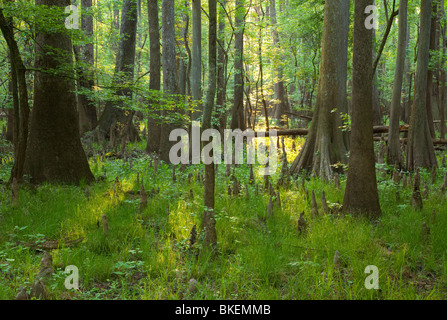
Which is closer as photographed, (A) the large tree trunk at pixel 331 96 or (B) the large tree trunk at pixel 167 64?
(A) the large tree trunk at pixel 331 96

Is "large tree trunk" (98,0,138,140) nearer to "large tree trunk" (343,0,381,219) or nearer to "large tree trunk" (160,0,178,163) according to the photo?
"large tree trunk" (160,0,178,163)

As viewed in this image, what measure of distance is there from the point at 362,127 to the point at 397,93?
4436mm

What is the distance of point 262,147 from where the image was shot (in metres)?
12.8

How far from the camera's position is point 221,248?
387 cm

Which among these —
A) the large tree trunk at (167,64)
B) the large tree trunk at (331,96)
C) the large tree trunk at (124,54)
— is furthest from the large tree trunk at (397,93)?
the large tree trunk at (124,54)

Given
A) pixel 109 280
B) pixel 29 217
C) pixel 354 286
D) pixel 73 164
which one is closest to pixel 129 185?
pixel 73 164

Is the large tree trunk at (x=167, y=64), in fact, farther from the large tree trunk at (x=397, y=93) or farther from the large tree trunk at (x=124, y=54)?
the large tree trunk at (x=397, y=93)

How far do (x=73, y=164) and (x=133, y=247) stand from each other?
3.39m

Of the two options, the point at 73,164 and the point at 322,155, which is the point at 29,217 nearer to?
the point at 73,164

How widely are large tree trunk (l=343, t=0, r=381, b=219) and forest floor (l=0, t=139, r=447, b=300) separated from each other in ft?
1.06

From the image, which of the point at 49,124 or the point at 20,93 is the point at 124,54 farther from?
the point at 20,93

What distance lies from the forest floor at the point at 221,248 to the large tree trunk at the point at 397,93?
8.66 ft

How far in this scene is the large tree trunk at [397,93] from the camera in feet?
25.8

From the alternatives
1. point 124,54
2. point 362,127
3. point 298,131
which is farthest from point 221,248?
point 124,54
